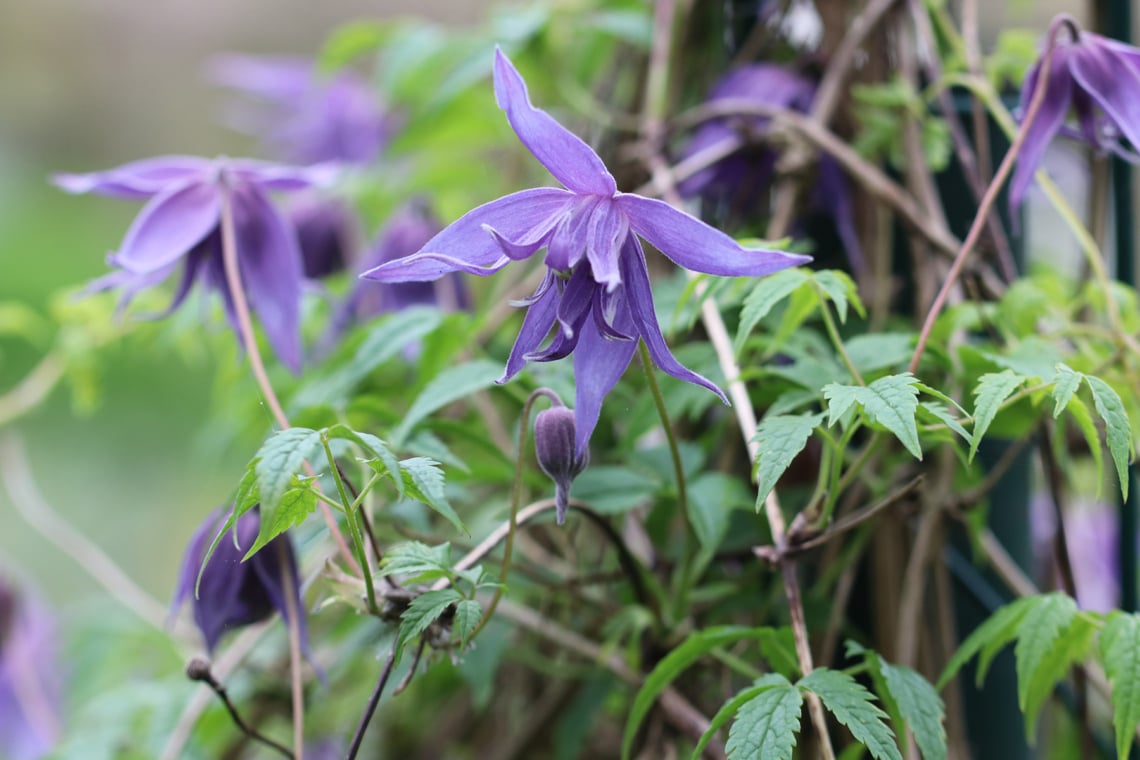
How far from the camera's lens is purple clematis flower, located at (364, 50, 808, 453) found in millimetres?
365

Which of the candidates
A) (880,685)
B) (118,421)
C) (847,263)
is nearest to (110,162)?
(118,421)

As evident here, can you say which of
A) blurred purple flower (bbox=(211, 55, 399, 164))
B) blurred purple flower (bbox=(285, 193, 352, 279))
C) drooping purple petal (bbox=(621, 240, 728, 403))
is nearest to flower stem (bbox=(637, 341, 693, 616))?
drooping purple petal (bbox=(621, 240, 728, 403))

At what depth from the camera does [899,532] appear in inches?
26.9

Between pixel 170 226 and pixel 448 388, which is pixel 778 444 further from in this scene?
pixel 170 226

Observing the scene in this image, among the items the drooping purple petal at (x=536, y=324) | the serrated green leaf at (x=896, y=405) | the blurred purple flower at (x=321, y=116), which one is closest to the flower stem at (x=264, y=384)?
the drooping purple petal at (x=536, y=324)

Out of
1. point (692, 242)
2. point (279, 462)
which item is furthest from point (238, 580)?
point (692, 242)

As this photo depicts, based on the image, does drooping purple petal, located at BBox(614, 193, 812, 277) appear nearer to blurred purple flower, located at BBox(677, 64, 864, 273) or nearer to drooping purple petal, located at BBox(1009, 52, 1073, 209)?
drooping purple petal, located at BBox(1009, 52, 1073, 209)

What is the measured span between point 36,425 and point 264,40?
2.40 meters

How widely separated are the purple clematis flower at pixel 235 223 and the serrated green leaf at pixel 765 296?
0.29 m

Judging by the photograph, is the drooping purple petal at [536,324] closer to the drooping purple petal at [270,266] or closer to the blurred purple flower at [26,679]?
the drooping purple petal at [270,266]

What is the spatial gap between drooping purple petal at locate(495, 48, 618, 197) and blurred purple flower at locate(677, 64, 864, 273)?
0.38m

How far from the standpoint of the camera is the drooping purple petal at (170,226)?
0.58m

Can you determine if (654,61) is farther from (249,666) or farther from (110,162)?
(110,162)

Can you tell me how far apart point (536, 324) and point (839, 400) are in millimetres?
117
